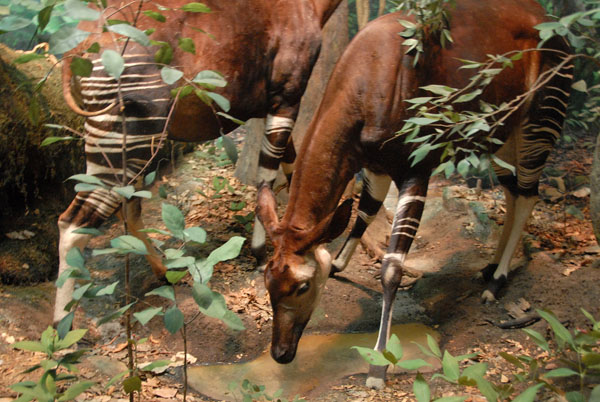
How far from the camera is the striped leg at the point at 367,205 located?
435 cm

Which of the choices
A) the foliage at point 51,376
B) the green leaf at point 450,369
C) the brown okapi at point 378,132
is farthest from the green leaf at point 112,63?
the brown okapi at point 378,132

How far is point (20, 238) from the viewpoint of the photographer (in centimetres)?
450

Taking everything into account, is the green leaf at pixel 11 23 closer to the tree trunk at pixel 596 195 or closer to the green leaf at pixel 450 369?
the green leaf at pixel 450 369

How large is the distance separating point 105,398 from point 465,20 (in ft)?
10.9

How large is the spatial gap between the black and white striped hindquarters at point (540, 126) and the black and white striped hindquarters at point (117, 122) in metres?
2.65

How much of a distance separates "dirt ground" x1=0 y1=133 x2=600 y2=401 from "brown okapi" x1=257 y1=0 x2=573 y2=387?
71 cm

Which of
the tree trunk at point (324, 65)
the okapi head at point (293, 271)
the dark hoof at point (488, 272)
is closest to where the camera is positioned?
the okapi head at point (293, 271)

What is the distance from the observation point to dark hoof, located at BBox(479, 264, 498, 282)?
15.4 ft

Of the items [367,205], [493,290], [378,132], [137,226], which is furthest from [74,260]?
[493,290]

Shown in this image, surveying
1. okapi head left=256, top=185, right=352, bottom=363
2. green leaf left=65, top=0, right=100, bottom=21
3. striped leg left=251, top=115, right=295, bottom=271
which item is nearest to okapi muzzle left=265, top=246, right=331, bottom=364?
okapi head left=256, top=185, right=352, bottom=363

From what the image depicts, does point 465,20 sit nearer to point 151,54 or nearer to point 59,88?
point 151,54

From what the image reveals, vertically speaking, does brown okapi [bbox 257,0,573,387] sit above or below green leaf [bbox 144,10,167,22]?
below

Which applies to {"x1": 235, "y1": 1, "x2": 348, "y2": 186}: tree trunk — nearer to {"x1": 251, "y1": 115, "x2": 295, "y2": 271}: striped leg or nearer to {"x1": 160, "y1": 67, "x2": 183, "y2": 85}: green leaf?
{"x1": 251, "y1": 115, "x2": 295, "y2": 271}: striped leg

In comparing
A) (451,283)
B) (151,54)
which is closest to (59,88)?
(151,54)
